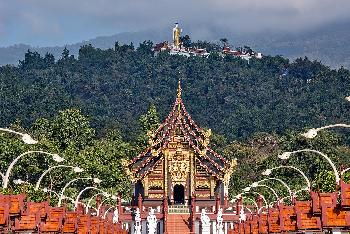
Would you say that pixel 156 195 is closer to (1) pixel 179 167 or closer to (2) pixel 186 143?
(1) pixel 179 167

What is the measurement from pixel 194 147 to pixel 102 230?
62.1 metres

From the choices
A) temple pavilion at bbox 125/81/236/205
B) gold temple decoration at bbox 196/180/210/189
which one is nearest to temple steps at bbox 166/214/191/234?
temple pavilion at bbox 125/81/236/205

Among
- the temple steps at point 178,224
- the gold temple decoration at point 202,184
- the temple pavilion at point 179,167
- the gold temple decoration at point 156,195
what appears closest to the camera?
the temple steps at point 178,224

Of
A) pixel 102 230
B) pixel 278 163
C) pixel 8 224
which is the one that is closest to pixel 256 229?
pixel 102 230

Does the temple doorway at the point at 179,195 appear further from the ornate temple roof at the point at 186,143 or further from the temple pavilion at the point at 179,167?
the ornate temple roof at the point at 186,143

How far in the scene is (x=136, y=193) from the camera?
132 meters

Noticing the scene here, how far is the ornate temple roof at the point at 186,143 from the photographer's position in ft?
421

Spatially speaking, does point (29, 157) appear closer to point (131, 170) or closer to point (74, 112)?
point (131, 170)

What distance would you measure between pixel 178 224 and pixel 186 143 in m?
19.5

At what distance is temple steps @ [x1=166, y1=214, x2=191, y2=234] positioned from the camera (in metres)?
111

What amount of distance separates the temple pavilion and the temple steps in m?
11.4

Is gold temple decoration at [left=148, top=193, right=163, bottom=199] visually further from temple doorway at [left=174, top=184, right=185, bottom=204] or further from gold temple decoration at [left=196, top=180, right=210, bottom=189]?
temple doorway at [left=174, top=184, right=185, bottom=204]

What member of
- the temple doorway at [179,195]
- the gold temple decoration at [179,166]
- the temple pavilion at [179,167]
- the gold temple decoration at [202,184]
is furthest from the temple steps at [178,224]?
the temple doorway at [179,195]

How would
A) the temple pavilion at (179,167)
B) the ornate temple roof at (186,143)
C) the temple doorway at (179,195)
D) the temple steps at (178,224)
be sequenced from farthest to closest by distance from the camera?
the temple doorway at (179,195), the temple pavilion at (179,167), the ornate temple roof at (186,143), the temple steps at (178,224)
